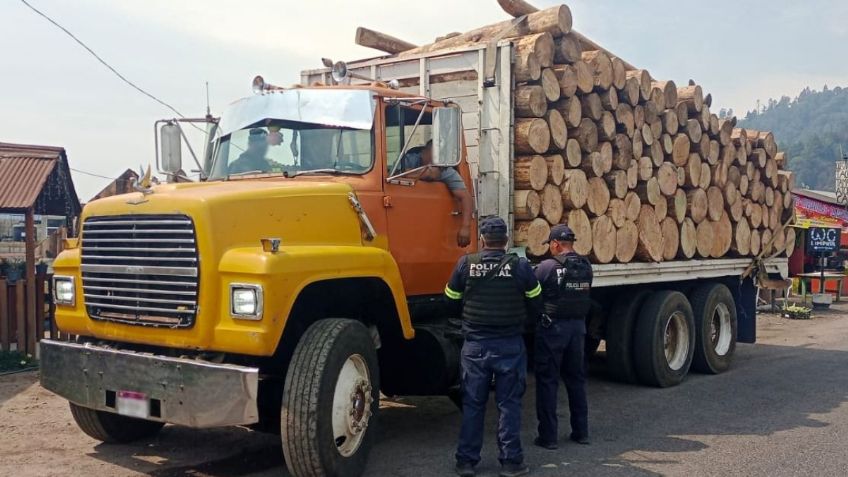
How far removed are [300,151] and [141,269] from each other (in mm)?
1490

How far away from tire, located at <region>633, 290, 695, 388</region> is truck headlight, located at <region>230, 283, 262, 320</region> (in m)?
5.40

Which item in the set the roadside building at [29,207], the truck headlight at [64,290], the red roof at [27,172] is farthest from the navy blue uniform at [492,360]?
the red roof at [27,172]

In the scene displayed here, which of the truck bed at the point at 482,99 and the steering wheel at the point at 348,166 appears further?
the truck bed at the point at 482,99

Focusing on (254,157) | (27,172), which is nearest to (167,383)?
(254,157)

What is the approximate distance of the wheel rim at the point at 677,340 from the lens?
9172 millimetres

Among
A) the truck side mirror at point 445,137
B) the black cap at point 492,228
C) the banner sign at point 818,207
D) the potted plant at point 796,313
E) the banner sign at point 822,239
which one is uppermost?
the truck side mirror at point 445,137

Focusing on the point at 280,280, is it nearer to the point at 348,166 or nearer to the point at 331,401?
the point at 331,401

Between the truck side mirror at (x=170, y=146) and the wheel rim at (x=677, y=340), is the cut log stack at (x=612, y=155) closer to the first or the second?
the wheel rim at (x=677, y=340)

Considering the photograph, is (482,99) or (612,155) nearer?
(482,99)

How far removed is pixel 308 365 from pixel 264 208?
1025mm

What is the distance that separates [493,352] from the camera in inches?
206

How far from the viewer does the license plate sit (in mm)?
4629

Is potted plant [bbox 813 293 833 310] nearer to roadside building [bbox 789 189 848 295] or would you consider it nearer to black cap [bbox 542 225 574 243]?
roadside building [bbox 789 189 848 295]

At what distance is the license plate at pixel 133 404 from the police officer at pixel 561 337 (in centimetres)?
290
